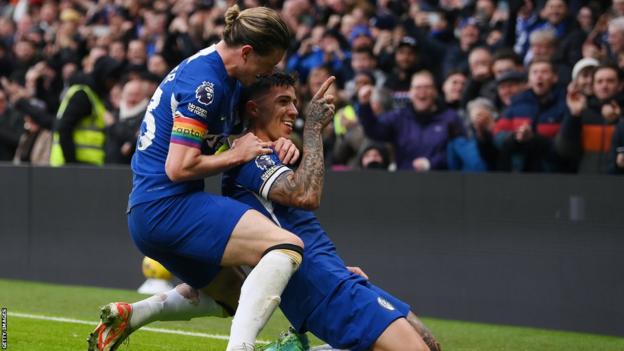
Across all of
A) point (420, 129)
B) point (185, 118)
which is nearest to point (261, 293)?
point (185, 118)

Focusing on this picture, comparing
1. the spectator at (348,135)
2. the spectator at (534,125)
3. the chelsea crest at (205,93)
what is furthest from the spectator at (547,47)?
the chelsea crest at (205,93)

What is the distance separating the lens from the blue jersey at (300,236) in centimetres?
586

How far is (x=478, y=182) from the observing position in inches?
397

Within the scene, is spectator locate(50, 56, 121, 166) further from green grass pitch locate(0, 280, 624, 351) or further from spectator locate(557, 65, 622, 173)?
spectator locate(557, 65, 622, 173)

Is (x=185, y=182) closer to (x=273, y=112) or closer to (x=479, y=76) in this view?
(x=273, y=112)

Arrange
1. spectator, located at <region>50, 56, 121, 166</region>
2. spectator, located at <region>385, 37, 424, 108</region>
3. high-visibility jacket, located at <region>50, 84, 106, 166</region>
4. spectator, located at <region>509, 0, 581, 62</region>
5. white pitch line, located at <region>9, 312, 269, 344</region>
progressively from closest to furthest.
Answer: white pitch line, located at <region>9, 312, 269, 344</region> < spectator, located at <region>509, 0, 581, 62</region> < spectator, located at <region>385, 37, 424, 108</region> < spectator, located at <region>50, 56, 121, 166</region> < high-visibility jacket, located at <region>50, 84, 106, 166</region>

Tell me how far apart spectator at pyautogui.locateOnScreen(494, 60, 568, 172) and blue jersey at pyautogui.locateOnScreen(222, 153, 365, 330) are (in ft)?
14.2

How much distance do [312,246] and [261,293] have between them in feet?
1.53

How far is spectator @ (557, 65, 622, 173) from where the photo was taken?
959 centimetres

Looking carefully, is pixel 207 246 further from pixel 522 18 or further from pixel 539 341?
pixel 522 18

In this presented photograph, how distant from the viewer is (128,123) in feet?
41.9

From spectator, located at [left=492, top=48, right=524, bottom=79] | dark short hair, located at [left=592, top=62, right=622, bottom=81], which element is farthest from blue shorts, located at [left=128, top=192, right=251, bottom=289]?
spectator, located at [left=492, top=48, right=524, bottom=79]

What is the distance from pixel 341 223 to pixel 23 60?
787 cm

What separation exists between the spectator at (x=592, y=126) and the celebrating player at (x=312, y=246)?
3927 millimetres
